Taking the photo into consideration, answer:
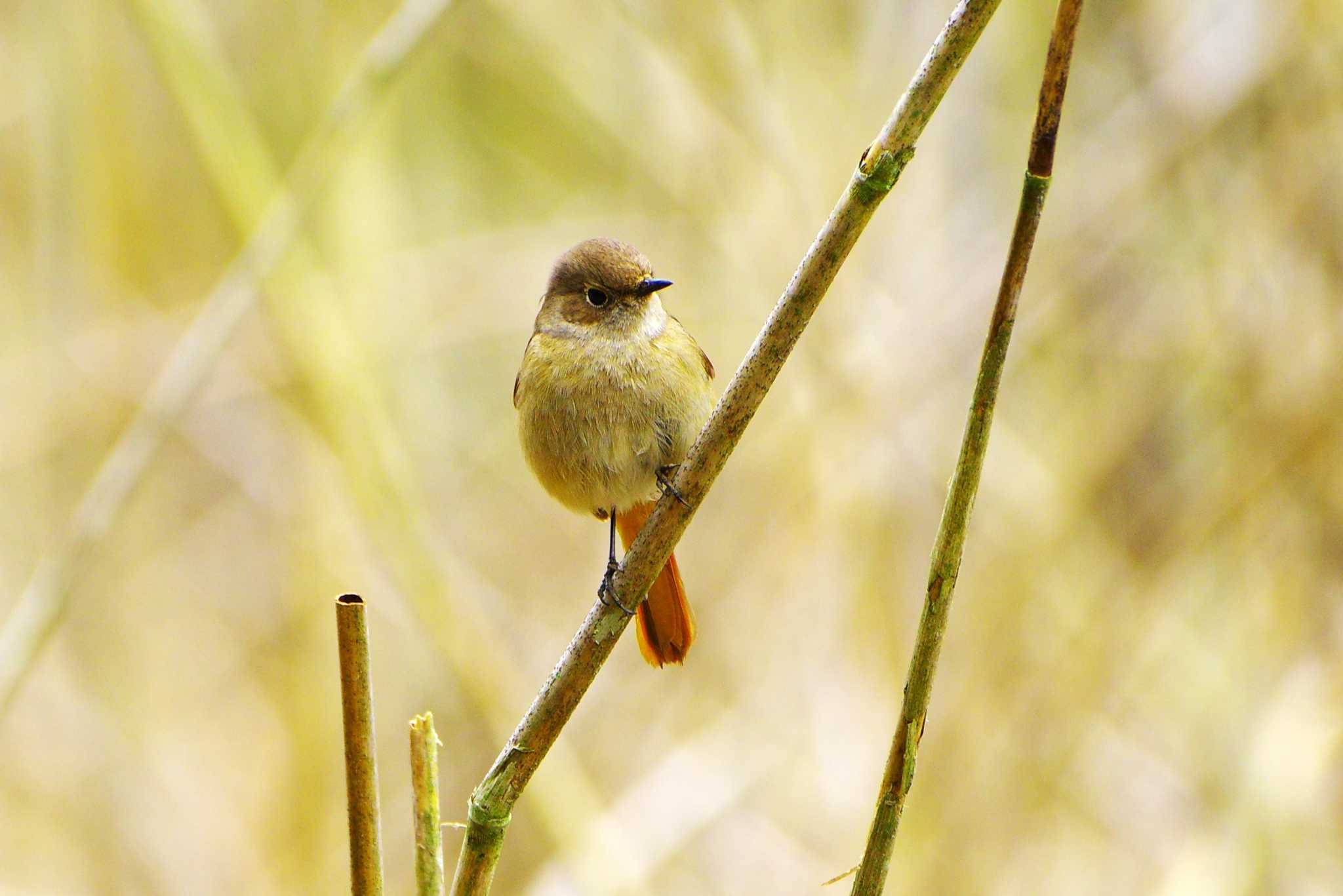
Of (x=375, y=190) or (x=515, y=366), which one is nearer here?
(x=375, y=190)

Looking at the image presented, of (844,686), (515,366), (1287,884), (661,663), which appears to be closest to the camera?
(661,663)

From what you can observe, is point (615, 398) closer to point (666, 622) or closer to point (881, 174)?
point (666, 622)

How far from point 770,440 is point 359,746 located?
250 centimetres

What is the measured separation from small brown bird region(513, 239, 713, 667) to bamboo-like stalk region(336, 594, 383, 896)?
1.06m

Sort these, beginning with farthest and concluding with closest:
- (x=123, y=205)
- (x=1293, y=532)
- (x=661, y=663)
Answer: (x=123, y=205) → (x=1293, y=532) → (x=661, y=663)

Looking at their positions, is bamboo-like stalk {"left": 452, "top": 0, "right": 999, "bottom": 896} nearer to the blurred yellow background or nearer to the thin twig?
the thin twig

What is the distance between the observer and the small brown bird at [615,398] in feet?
6.82

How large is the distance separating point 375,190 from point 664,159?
3.35 ft

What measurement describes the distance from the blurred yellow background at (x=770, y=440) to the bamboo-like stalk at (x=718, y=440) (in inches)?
64.8

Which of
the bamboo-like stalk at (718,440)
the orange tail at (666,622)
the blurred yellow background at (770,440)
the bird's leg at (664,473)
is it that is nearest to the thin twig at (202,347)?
the blurred yellow background at (770,440)

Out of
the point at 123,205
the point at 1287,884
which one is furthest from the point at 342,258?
the point at 1287,884

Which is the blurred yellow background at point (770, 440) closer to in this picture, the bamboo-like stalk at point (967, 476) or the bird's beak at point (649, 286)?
the bird's beak at point (649, 286)

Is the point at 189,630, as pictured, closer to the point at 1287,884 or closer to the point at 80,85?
the point at 80,85

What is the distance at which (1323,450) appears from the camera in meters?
2.88
